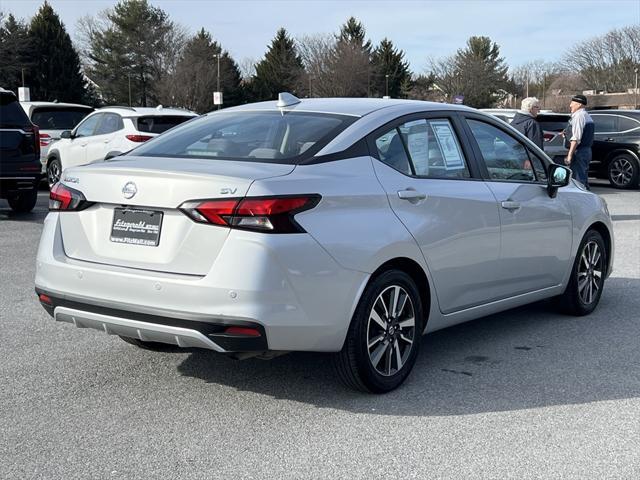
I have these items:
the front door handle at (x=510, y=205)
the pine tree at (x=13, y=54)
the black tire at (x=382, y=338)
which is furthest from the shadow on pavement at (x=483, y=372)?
the pine tree at (x=13, y=54)

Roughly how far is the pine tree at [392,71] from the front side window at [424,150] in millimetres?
77712

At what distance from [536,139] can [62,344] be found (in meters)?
7.44

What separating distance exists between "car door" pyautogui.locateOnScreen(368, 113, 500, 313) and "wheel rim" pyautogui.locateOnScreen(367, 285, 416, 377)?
12.1 inches

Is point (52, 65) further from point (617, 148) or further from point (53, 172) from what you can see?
point (617, 148)

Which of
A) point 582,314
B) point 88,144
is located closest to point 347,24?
point 88,144

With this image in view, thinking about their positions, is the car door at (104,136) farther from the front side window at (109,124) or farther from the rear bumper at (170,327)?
the rear bumper at (170,327)

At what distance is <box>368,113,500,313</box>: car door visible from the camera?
4.65 meters

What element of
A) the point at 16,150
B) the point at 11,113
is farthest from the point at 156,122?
the point at 16,150

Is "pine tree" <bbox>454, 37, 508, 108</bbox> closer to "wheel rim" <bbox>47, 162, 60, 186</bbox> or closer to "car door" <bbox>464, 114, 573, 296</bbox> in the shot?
"wheel rim" <bbox>47, 162, 60, 186</bbox>

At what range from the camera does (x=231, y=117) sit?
518 cm

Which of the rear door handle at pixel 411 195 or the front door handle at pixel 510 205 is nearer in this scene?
the rear door handle at pixel 411 195

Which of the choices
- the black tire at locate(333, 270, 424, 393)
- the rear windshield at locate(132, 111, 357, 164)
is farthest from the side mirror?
the rear windshield at locate(132, 111, 357, 164)

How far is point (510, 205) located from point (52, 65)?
64.2 m

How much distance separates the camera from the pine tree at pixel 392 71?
274ft
